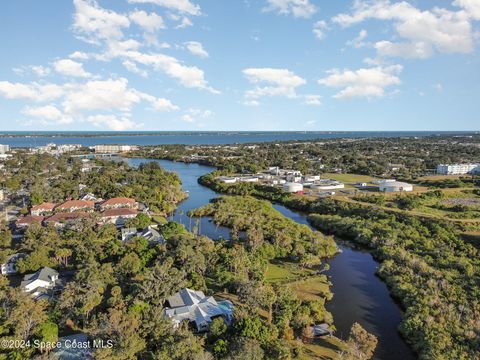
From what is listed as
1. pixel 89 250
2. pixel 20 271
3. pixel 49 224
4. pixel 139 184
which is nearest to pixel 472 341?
pixel 89 250

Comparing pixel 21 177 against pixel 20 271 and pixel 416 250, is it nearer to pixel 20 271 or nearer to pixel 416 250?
pixel 20 271

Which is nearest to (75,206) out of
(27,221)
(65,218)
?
(65,218)

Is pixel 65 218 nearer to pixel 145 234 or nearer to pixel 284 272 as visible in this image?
pixel 145 234

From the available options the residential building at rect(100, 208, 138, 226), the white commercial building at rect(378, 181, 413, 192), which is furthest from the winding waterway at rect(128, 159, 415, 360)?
the white commercial building at rect(378, 181, 413, 192)

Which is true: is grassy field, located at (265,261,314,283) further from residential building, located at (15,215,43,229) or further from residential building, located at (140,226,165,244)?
residential building, located at (15,215,43,229)

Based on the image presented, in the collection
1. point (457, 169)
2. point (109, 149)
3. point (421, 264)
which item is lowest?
point (421, 264)

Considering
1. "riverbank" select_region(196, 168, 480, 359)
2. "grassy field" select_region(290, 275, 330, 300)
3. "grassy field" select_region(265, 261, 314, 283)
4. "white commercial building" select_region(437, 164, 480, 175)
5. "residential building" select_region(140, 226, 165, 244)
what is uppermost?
Answer: "white commercial building" select_region(437, 164, 480, 175)

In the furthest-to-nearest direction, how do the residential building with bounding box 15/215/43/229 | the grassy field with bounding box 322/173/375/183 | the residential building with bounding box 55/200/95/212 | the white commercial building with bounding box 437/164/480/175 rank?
the white commercial building with bounding box 437/164/480/175 → the grassy field with bounding box 322/173/375/183 → the residential building with bounding box 55/200/95/212 → the residential building with bounding box 15/215/43/229
